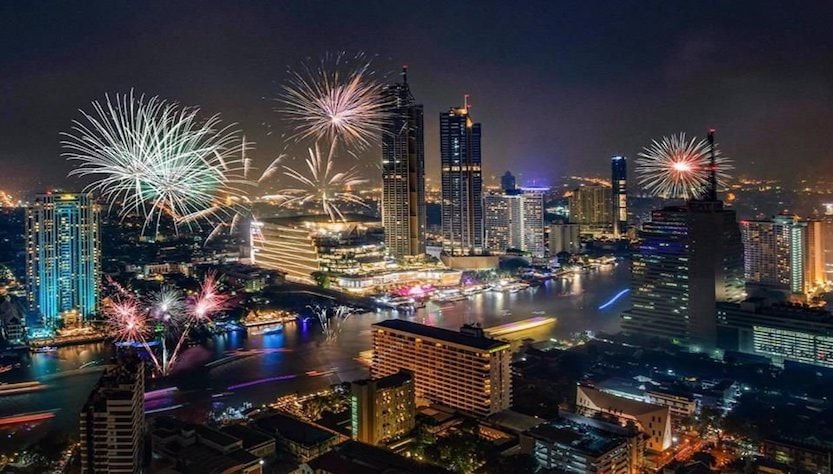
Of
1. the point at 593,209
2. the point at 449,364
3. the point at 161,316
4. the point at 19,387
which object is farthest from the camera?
the point at 593,209

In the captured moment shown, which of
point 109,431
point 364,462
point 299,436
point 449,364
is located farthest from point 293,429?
point 449,364

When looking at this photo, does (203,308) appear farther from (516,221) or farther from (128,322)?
(516,221)

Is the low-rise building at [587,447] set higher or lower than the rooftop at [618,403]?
lower

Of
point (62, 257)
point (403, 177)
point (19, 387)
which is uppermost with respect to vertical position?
point (403, 177)

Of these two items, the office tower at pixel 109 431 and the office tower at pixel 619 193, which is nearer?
the office tower at pixel 109 431

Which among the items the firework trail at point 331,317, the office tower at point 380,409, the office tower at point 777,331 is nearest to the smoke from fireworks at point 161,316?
the firework trail at point 331,317

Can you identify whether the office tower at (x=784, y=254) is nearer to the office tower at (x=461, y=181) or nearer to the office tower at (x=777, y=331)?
the office tower at (x=777, y=331)

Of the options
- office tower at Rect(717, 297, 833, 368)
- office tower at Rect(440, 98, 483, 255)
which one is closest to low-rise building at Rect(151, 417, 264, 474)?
office tower at Rect(717, 297, 833, 368)

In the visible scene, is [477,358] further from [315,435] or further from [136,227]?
[136,227]

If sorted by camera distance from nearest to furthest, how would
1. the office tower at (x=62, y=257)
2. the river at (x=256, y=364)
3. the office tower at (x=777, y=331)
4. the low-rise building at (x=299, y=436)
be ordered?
the low-rise building at (x=299, y=436)
the river at (x=256, y=364)
the office tower at (x=777, y=331)
the office tower at (x=62, y=257)
